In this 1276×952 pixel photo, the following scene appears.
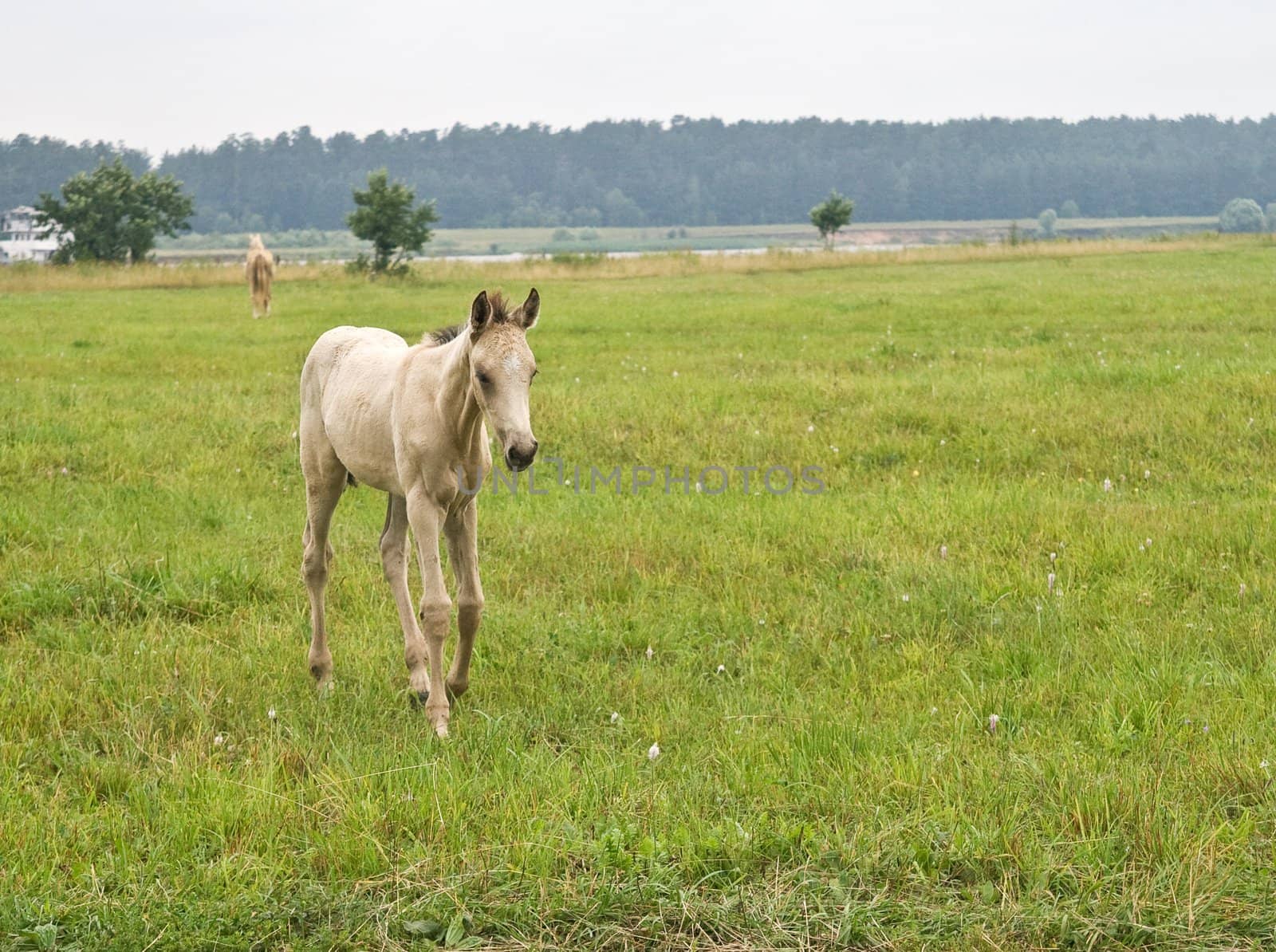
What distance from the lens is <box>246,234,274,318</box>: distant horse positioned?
83.3 ft

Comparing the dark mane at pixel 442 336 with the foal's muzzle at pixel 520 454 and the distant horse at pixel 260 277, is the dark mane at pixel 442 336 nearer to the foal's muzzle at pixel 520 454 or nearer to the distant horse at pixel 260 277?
the foal's muzzle at pixel 520 454

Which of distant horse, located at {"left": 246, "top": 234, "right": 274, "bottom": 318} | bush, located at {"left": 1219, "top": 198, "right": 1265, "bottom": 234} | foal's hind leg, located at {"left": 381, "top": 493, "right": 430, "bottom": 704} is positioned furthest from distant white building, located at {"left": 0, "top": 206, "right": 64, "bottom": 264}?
bush, located at {"left": 1219, "top": 198, "right": 1265, "bottom": 234}

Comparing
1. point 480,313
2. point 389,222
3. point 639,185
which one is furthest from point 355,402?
point 639,185

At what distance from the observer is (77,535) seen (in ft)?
25.6

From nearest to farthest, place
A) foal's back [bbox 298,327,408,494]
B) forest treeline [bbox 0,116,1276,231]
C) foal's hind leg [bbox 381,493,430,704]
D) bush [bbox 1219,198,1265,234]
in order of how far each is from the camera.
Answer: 1. foal's hind leg [bbox 381,493,430,704]
2. foal's back [bbox 298,327,408,494]
3. bush [bbox 1219,198,1265,234]
4. forest treeline [bbox 0,116,1276,231]

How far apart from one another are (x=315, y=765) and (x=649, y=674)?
1.67 metres

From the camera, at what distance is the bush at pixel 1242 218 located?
130 metres

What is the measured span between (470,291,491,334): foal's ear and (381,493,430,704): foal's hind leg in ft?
4.47

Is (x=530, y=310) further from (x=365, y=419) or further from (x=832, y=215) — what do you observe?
(x=832, y=215)

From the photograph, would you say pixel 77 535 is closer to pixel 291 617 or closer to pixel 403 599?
pixel 291 617

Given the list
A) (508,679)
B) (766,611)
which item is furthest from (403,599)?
(766,611)

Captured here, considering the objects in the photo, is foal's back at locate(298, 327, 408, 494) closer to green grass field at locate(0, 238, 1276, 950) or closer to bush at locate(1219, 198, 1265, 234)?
green grass field at locate(0, 238, 1276, 950)

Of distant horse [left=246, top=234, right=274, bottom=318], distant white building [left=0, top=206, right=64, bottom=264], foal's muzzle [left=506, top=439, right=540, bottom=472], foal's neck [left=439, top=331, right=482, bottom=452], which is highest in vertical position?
distant white building [left=0, top=206, right=64, bottom=264]

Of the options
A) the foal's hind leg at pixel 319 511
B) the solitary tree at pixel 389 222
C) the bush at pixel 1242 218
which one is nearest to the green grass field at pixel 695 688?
the foal's hind leg at pixel 319 511
